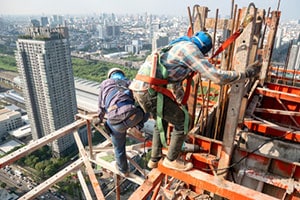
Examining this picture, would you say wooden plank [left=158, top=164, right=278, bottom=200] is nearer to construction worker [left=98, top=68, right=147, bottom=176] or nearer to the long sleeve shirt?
construction worker [left=98, top=68, right=147, bottom=176]

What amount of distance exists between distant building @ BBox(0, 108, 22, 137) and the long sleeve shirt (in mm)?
36126

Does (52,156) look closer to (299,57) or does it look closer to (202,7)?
(202,7)

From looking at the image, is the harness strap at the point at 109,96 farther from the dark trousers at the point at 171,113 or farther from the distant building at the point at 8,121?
the distant building at the point at 8,121

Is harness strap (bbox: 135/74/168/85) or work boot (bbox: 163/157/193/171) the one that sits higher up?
harness strap (bbox: 135/74/168/85)

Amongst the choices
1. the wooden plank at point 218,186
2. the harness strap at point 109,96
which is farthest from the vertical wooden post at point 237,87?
the harness strap at point 109,96

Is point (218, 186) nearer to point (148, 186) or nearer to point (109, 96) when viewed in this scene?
point (148, 186)

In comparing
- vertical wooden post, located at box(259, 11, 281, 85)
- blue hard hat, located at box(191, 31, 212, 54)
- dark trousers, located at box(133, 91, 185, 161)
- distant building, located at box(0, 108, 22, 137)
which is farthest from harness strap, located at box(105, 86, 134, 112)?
distant building, located at box(0, 108, 22, 137)

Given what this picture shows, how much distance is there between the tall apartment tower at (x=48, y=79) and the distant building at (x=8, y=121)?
16.9 ft

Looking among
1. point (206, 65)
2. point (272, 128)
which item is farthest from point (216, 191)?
point (272, 128)

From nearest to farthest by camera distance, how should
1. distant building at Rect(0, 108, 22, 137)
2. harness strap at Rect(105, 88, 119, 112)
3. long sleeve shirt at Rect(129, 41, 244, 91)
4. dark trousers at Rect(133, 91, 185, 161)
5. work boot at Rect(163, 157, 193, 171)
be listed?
1. long sleeve shirt at Rect(129, 41, 244, 91)
2. dark trousers at Rect(133, 91, 185, 161)
3. work boot at Rect(163, 157, 193, 171)
4. harness strap at Rect(105, 88, 119, 112)
5. distant building at Rect(0, 108, 22, 137)

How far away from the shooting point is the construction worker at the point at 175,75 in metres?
2.71

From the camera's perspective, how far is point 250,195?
2.71 metres

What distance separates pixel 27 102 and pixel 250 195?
32.4 metres

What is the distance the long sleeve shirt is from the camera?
2666 mm
